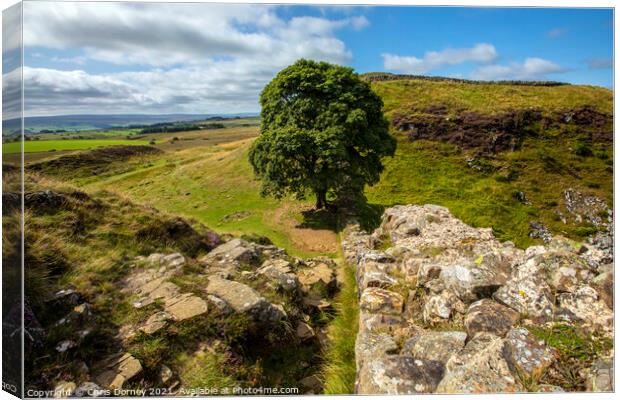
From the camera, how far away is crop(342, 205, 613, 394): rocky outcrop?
4.48 metres

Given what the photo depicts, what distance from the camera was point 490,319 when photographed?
545 centimetres

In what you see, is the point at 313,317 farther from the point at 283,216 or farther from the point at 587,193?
the point at 587,193

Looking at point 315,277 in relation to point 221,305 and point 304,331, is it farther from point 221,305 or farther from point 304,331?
point 221,305

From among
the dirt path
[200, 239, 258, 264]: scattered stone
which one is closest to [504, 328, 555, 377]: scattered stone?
[200, 239, 258, 264]: scattered stone

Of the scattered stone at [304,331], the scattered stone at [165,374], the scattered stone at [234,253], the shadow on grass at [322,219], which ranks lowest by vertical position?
the shadow on grass at [322,219]

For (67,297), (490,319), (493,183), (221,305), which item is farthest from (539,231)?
(67,297)

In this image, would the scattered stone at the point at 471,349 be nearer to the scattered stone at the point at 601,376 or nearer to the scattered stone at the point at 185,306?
the scattered stone at the point at 601,376

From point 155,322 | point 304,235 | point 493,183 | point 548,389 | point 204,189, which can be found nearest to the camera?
point 548,389

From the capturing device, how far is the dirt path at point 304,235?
711 inches

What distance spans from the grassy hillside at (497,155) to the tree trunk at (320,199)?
13.7 feet

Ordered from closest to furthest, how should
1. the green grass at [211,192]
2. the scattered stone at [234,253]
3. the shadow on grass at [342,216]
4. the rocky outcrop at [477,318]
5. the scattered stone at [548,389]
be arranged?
1. the scattered stone at [548,389]
2. the rocky outcrop at [477,318]
3. the scattered stone at [234,253]
4. the shadow on grass at [342,216]
5. the green grass at [211,192]

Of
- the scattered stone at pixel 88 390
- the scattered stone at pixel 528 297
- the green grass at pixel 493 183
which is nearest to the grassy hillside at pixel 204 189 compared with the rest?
the green grass at pixel 493 183

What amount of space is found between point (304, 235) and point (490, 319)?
1456cm

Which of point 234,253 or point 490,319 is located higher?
point 490,319
